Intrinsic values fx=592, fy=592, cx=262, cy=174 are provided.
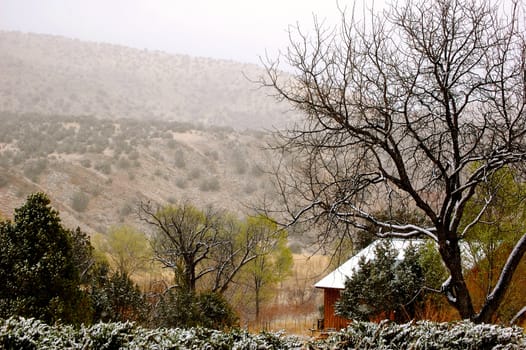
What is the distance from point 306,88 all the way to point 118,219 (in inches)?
1553

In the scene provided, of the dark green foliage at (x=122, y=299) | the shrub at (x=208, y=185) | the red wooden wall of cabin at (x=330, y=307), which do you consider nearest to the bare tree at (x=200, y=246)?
the dark green foliage at (x=122, y=299)

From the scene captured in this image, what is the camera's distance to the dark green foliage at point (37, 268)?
9398 mm

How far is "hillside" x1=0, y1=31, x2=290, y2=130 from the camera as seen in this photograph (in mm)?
84125

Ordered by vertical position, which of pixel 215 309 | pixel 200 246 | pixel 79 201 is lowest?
pixel 215 309

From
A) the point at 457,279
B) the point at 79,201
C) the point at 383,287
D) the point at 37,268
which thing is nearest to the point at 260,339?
the point at 457,279

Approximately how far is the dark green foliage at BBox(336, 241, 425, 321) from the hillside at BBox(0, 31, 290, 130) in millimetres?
55687

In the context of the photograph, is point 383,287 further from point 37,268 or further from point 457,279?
point 37,268

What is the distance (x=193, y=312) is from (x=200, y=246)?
5.57 meters

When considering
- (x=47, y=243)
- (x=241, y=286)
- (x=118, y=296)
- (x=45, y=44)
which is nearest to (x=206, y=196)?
(x=241, y=286)

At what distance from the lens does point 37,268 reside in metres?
9.50

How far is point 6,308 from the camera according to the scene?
9.16m

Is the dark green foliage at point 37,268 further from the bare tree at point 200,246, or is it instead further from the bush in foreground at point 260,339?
the bare tree at point 200,246

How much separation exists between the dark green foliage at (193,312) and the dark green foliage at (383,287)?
5.00m

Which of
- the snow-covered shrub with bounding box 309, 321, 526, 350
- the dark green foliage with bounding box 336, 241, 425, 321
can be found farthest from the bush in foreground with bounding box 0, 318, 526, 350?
the dark green foliage with bounding box 336, 241, 425, 321
